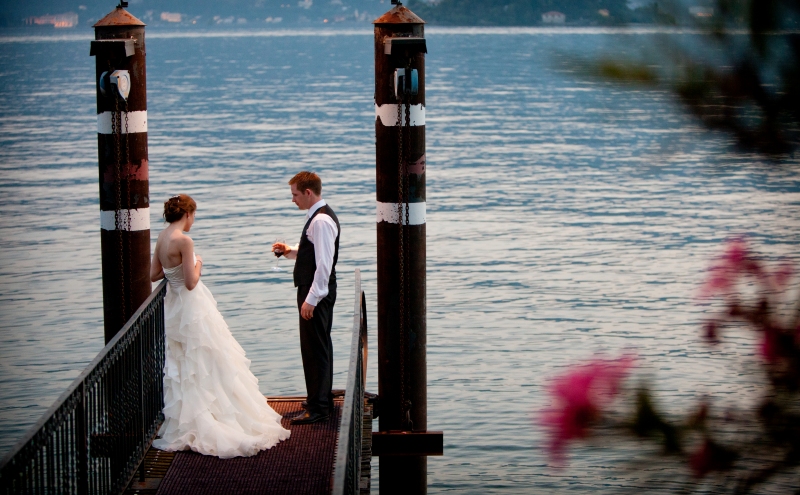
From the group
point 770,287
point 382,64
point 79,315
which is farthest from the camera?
point 79,315

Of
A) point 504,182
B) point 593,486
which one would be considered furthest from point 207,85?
point 593,486

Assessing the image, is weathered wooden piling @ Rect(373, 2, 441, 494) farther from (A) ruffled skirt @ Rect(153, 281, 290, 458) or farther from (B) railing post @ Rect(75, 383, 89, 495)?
(B) railing post @ Rect(75, 383, 89, 495)

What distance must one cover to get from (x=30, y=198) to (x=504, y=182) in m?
11.7

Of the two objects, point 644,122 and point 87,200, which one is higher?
point 644,122

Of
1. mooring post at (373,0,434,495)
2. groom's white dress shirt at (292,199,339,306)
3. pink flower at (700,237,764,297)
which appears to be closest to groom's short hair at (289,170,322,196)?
groom's white dress shirt at (292,199,339,306)

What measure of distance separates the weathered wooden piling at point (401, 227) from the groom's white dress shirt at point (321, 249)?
0.50 metres

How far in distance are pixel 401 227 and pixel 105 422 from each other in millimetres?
2550

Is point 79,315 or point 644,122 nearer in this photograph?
point 644,122

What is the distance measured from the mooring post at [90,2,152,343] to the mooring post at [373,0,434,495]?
163cm

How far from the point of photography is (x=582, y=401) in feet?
5.43

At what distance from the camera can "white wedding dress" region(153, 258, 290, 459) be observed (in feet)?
23.6

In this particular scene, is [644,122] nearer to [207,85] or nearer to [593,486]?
[593,486]

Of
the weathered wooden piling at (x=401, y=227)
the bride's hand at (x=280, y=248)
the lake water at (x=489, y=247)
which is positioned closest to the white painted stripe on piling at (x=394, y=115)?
the weathered wooden piling at (x=401, y=227)

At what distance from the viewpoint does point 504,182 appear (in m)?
29.9
